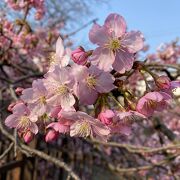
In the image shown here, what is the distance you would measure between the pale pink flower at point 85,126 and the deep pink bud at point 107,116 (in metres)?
0.02

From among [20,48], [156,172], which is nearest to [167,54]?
[156,172]

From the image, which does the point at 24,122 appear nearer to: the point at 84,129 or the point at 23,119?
the point at 23,119

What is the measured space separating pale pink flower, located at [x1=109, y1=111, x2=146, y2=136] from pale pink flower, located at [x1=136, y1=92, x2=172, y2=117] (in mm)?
18

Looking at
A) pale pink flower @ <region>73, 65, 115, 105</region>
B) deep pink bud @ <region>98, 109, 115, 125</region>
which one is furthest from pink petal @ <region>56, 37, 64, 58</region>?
deep pink bud @ <region>98, 109, 115, 125</region>

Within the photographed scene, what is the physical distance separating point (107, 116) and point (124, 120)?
9cm

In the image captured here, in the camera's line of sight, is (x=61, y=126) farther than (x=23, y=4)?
No

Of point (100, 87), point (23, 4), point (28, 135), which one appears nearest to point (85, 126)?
point (100, 87)

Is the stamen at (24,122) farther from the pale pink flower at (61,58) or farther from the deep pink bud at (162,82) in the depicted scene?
the deep pink bud at (162,82)

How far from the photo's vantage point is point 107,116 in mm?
903

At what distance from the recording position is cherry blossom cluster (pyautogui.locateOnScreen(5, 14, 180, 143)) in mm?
925

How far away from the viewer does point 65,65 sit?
3.14 ft

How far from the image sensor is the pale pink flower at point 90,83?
0.92m

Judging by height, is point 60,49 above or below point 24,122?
above

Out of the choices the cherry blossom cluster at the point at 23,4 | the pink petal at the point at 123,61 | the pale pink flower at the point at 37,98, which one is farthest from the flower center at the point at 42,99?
the cherry blossom cluster at the point at 23,4
